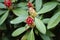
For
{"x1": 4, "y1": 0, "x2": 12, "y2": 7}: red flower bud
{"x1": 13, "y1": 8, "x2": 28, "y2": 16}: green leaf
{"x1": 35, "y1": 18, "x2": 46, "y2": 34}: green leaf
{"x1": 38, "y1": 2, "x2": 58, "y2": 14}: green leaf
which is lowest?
{"x1": 35, "y1": 18, "x2": 46, "y2": 34}: green leaf

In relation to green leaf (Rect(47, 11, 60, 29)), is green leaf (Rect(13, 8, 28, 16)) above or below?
above

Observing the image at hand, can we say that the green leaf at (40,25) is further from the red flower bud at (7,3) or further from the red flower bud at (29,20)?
the red flower bud at (7,3)

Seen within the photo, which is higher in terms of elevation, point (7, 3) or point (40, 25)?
point (7, 3)

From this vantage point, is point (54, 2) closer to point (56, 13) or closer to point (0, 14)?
point (56, 13)

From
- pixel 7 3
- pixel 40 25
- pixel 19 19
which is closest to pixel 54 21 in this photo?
pixel 40 25

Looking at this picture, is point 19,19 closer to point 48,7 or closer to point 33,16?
point 33,16

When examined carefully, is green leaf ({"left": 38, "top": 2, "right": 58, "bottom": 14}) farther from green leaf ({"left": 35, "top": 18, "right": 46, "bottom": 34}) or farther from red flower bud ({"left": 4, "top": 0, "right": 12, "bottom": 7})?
red flower bud ({"left": 4, "top": 0, "right": 12, "bottom": 7})

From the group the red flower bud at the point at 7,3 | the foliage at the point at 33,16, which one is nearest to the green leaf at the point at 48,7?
the foliage at the point at 33,16

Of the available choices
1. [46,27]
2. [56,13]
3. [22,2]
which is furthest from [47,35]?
[22,2]

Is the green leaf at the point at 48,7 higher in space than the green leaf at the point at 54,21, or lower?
higher

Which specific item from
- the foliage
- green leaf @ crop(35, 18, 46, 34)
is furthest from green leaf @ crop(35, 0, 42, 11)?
green leaf @ crop(35, 18, 46, 34)

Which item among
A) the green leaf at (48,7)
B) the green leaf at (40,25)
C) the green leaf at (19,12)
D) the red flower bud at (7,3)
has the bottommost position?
the green leaf at (40,25)
